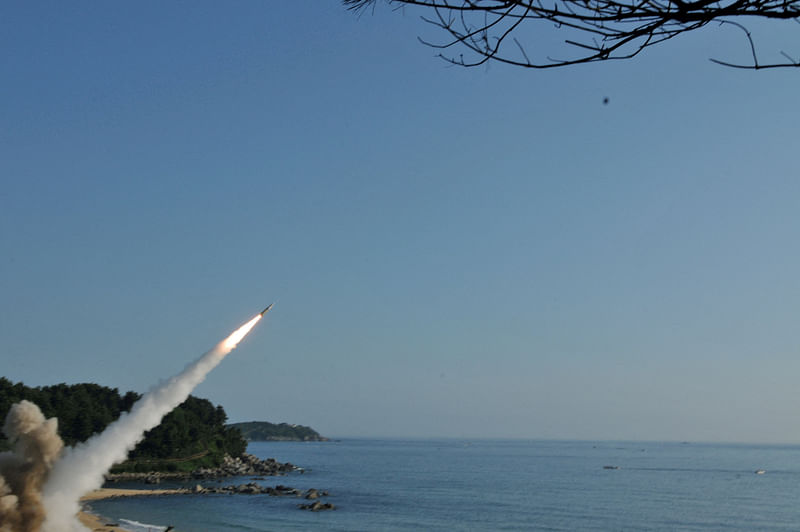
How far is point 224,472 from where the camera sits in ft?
325

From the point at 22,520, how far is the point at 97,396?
7026cm

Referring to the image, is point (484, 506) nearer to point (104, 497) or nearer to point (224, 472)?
point (104, 497)

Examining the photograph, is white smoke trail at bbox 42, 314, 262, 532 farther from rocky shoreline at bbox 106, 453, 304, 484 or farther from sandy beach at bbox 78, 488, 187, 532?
rocky shoreline at bbox 106, 453, 304, 484

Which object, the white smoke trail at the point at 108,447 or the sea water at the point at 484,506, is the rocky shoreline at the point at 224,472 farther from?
the white smoke trail at the point at 108,447

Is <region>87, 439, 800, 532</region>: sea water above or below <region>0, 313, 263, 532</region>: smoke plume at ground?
below

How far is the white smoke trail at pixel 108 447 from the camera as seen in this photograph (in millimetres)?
31047

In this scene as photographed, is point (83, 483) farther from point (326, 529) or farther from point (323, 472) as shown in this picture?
point (323, 472)

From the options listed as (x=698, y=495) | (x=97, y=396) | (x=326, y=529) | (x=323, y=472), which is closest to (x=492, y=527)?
(x=326, y=529)

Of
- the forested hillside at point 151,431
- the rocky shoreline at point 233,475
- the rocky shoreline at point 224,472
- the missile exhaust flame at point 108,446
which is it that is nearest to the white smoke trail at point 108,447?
the missile exhaust flame at point 108,446

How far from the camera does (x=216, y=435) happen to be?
358 feet

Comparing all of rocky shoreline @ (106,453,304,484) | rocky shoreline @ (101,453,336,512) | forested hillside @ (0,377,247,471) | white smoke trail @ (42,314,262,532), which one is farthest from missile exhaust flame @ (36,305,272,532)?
rocky shoreline @ (106,453,304,484)

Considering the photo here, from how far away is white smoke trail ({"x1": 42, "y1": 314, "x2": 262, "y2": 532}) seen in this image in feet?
102

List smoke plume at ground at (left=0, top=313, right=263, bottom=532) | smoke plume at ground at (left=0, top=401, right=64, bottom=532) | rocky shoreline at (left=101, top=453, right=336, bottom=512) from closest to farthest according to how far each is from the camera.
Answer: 1. smoke plume at ground at (left=0, top=401, right=64, bottom=532)
2. smoke plume at ground at (left=0, top=313, right=263, bottom=532)
3. rocky shoreline at (left=101, top=453, right=336, bottom=512)

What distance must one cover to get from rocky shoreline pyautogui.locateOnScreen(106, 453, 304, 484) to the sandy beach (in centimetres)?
275
